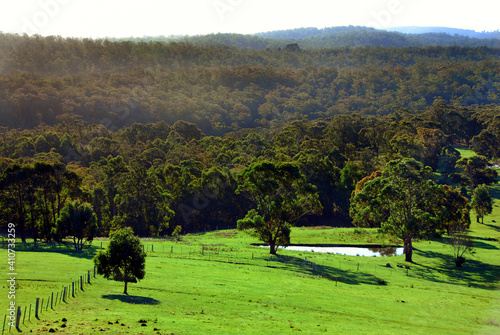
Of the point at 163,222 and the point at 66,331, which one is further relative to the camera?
the point at 163,222

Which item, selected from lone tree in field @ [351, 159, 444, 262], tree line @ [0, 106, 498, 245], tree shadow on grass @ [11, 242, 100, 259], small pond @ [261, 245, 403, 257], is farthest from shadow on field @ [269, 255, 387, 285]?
tree shadow on grass @ [11, 242, 100, 259]

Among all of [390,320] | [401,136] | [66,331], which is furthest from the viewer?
[401,136]

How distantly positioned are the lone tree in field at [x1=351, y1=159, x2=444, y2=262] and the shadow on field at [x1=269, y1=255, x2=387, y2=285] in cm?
1250

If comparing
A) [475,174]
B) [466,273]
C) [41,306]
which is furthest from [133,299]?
[475,174]

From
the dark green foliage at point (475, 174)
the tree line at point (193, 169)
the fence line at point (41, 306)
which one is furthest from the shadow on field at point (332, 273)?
the dark green foliage at point (475, 174)

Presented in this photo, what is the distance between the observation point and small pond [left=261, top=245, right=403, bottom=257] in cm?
6738

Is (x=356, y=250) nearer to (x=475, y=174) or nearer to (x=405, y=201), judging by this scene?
(x=405, y=201)

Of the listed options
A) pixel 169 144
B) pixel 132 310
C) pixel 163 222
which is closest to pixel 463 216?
pixel 163 222

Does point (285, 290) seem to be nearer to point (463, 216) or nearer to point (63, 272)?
point (63, 272)

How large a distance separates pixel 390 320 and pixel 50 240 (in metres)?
47.1

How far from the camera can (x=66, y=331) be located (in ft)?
73.4

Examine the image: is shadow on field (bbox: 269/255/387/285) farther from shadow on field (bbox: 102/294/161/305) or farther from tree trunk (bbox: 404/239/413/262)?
shadow on field (bbox: 102/294/161/305)

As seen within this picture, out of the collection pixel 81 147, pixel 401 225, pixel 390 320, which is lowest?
pixel 390 320

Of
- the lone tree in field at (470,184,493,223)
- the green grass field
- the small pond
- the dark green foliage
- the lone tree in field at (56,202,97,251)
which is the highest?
the dark green foliage
